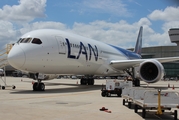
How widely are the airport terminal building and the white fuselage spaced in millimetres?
64473

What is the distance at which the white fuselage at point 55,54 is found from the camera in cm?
1436

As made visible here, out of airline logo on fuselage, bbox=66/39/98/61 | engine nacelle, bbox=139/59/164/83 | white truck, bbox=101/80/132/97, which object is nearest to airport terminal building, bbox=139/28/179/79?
airline logo on fuselage, bbox=66/39/98/61

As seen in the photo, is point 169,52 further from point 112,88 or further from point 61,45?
point 112,88

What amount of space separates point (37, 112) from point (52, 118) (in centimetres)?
109

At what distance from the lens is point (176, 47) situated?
86125 millimetres

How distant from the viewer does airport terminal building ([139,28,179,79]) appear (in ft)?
265

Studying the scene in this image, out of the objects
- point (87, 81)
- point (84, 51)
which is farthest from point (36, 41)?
point (87, 81)

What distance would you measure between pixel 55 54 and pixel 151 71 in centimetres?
666

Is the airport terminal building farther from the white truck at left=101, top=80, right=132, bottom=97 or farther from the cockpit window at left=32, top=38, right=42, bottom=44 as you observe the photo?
the cockpit window at left=32, top=38, right=42, bottom=44

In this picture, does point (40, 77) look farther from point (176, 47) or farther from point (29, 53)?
point (176, 47)

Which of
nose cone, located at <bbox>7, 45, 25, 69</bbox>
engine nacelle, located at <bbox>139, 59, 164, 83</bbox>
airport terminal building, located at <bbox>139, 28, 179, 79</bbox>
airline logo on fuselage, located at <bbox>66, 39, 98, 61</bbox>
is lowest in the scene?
engine nacelle, located at <bbox>139, 59, 164, 83</bbox>

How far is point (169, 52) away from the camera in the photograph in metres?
87.5

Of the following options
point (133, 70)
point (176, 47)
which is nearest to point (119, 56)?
point (133, 70)

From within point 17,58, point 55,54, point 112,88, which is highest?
point 55,54
